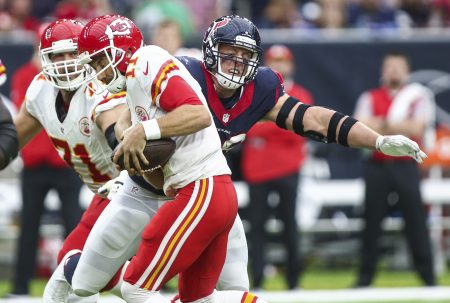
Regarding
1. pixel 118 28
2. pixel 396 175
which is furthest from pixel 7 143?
pixel 396 175

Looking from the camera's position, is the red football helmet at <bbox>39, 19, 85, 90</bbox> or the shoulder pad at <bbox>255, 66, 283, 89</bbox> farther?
the red football helmet at <bbox>39, 19, 85, 90</bbox>

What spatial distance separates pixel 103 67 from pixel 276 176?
3705mm

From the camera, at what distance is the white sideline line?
24.4 feet

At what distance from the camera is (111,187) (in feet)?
16.9

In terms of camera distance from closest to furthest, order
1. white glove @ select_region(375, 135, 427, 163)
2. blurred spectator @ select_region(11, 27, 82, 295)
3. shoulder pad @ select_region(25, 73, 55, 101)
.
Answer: white glove @ select_region(375, 135, 427, 163)
shoulder pad @ select_region(25, 73, 55, 101)
blurred spectator @ select_region(11, 27, 82, 295)

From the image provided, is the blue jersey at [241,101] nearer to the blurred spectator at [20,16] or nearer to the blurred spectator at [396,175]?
the blurred spectator at [396,175]

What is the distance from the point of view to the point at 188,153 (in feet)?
15.0

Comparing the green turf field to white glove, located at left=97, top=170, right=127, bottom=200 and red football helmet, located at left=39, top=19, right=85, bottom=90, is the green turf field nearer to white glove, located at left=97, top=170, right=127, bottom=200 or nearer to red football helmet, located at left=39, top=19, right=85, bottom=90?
white glove, located at left=97, top=170, right=127, bottom=200

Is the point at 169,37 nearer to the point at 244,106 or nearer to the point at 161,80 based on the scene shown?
the point at 244,106

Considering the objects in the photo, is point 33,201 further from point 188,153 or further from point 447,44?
point 447,44

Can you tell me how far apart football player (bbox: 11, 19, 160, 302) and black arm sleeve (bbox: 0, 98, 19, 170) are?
0.27 metres

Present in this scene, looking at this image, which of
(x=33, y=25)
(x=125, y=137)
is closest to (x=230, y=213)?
(x=125, y=137)

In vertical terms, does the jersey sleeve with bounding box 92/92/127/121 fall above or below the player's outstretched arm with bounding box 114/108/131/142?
below

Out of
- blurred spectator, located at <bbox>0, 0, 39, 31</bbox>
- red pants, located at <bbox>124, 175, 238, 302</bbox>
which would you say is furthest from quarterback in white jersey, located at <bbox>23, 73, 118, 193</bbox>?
blurred spectator, located at <bbox>0, 0, 39, 31</bbox>
